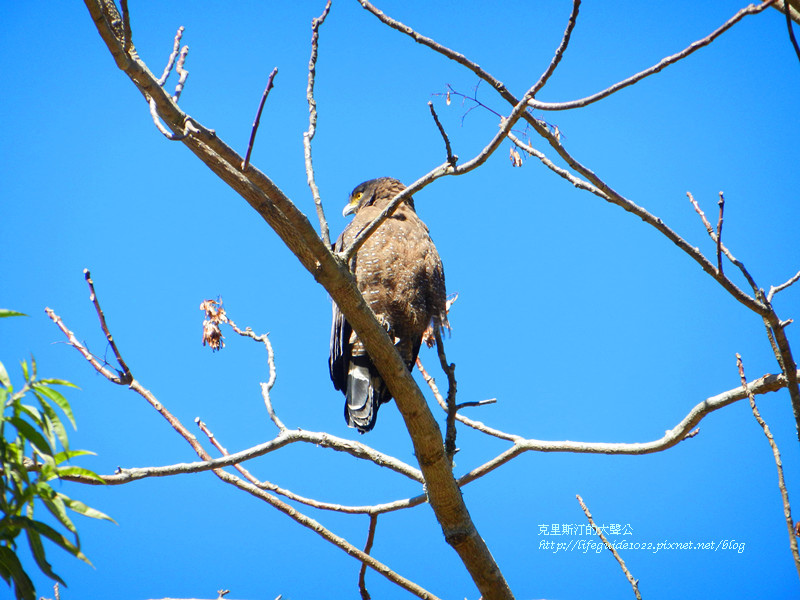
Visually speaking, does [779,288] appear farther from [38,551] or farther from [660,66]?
[38,551]

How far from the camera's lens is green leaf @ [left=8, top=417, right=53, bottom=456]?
1.31 meters

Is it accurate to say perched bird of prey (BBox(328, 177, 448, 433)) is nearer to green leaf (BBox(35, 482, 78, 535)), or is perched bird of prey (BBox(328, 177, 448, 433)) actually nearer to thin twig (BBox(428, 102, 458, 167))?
thin twig (BBox(428, 102, 458, 167))

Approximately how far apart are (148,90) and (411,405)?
1.30m

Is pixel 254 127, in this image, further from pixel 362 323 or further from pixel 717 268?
pixel 717 268

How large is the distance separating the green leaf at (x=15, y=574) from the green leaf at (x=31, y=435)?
19cm

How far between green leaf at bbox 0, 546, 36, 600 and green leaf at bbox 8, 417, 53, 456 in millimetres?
189

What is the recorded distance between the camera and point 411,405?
243 centimetres

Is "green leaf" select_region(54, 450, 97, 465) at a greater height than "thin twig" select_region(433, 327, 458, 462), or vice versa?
"thin twig" select_region(433, 327, 458, 462)

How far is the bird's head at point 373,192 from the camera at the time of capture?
4.73 metres

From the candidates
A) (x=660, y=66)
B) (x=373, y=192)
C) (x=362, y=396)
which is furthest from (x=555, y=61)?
(x=373, y=192)

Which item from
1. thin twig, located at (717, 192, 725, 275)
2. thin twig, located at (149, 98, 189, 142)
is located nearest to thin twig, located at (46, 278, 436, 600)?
thin twig, located at (149, 98, 189, 142)

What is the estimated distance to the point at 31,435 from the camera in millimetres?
1315

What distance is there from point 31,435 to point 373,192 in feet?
12.1

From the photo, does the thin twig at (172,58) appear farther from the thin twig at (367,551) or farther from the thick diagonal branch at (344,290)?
the thin twig at (367,551)
